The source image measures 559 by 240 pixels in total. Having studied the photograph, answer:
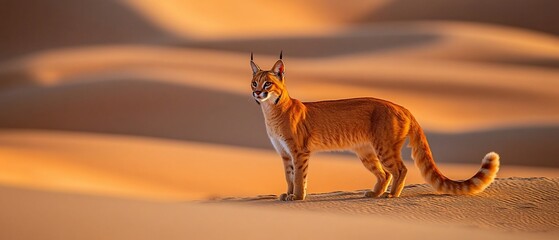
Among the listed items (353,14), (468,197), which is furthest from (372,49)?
(468,197)

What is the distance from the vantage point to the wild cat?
23.3 feet

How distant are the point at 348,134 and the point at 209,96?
19118mm

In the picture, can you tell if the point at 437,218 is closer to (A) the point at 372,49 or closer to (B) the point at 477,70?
(B) the point at 477,70

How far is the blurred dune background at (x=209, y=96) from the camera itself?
47.4 ft

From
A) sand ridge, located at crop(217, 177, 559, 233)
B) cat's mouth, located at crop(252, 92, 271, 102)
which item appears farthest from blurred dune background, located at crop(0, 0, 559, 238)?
sand ridge, located at crop(217, 177, 559, 233)

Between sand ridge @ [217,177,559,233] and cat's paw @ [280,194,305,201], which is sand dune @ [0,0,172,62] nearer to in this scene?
sand ridge @ [217,177,559,233]

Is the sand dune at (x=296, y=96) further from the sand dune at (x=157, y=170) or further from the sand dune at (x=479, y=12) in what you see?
the sand dune at (x=479, y=12)

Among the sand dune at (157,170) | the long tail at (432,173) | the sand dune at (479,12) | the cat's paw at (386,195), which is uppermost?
the sand dune at (479,12)

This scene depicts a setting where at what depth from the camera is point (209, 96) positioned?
26.1 meters

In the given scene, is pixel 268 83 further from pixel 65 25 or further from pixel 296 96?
pixel 65 25

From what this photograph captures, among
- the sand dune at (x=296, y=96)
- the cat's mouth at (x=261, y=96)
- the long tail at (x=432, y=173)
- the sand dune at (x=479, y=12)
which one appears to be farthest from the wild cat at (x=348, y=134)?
the sand dune at (x=479, y=12)

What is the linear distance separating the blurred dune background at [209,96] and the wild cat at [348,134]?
203cm

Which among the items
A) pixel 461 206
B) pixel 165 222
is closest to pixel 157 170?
pixel 461 206

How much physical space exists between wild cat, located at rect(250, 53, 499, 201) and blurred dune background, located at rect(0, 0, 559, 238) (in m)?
2.03
